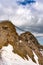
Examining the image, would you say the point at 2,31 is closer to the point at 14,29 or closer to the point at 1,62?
the point at 14,29

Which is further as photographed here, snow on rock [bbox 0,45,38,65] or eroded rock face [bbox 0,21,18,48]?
eroded rock face [bbox 0,21,18,48]

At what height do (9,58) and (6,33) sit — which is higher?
(6,33)

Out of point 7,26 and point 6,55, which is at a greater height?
point 7,26

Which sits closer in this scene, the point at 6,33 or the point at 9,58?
the point at 9,58

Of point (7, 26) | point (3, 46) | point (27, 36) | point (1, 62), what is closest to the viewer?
point (1, 62)

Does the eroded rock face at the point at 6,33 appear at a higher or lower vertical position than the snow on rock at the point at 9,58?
higher

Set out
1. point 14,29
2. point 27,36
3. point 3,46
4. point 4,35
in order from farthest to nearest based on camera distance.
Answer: point 27,36 → point 14,29 → point 4,35 → point 3,46

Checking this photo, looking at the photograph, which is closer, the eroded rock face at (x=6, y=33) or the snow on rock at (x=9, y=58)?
the snow on rock at (x=9, y=58)

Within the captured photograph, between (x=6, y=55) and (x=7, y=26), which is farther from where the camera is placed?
(x=7, y=26)

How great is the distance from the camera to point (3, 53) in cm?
5800

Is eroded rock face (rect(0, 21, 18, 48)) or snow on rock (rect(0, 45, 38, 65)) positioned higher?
eroded rock face (rect(0, 21, 18, 48))

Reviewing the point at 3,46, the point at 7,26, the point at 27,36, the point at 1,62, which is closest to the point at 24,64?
the point at 3,46

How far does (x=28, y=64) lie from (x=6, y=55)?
344 inches

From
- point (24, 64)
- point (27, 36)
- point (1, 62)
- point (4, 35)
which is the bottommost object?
point (1, 62)
